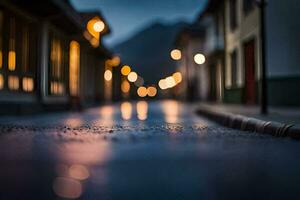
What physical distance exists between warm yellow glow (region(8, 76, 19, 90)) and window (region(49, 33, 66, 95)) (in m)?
4.01

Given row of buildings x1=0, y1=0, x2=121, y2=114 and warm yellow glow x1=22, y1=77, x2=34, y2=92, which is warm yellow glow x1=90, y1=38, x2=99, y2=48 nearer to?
row of buildings x1=0, y1=0, x2=121, y2=114

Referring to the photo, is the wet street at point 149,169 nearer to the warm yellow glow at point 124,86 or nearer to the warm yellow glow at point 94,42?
the warm yellow glow at point 94,42

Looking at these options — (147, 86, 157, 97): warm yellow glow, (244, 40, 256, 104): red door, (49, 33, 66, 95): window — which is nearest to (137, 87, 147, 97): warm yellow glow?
(147, 86, 157, 97): warm yellow glow

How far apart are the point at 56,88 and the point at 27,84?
4.32 metres

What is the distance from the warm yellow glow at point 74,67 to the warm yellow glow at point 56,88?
3.18 meters

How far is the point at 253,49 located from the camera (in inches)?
873

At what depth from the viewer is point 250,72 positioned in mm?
23141

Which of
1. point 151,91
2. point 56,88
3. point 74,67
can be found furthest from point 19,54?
point 151,91

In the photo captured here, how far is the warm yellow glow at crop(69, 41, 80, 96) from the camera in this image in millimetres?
26672

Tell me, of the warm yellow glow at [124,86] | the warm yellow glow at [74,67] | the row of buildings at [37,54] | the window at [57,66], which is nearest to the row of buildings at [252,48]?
the row of buildings at [37,54]

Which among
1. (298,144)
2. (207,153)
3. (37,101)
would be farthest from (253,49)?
(207,153)

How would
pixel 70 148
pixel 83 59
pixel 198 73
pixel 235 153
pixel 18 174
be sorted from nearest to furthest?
pixel 18 174, pixel 235 153, pixel 70 148, pixel 83 59, pixel 198 73

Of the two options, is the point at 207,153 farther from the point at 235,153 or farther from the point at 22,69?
the point at 22,69

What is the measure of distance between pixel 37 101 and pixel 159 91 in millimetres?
114953
